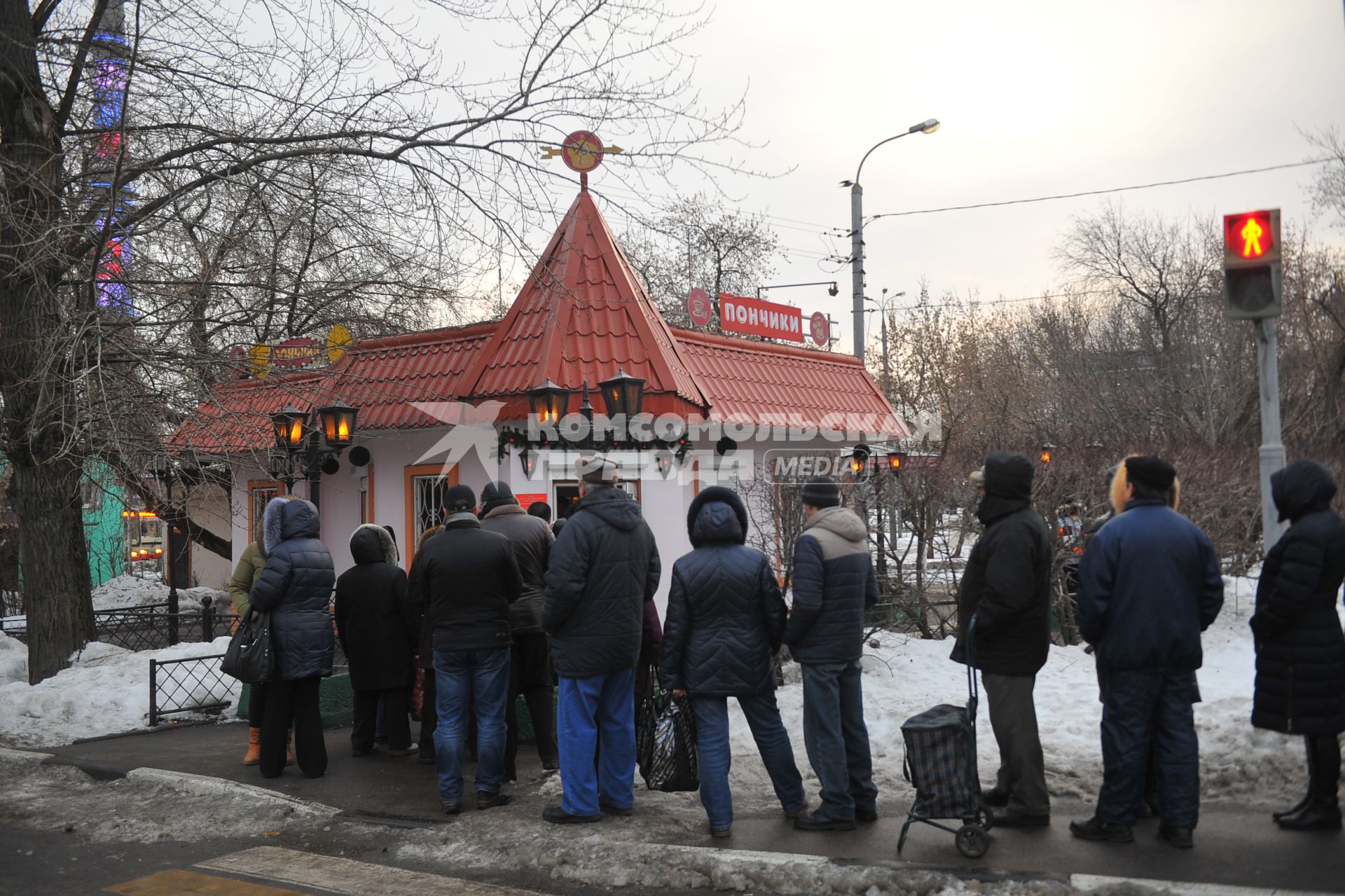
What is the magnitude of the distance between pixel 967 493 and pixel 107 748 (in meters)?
8.67

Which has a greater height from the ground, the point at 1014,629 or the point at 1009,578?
the point at 1009,578

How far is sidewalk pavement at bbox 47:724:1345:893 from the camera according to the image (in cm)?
475

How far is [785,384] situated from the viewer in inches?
661

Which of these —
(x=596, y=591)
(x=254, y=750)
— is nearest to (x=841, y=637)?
(x=596, y=591)

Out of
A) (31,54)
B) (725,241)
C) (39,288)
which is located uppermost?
(725,241)

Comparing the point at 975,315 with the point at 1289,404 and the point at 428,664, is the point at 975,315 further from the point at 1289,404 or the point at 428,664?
the point at 428,664

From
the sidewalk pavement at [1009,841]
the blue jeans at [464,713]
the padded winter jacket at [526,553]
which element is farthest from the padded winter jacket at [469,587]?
the sidewalk pavement at [1009,841]

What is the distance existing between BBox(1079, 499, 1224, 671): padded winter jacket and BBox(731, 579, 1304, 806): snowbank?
4.68 feet

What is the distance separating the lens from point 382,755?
822 cm

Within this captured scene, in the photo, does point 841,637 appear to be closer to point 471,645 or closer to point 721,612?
point 721,612

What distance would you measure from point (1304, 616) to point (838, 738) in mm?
2362

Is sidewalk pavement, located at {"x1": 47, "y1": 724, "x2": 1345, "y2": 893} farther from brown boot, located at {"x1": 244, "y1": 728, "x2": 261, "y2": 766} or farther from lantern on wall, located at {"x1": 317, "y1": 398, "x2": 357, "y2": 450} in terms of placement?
lantern on wall, located at {"x1": 317, "y1": 398, "x2": 357, "y2": 450}

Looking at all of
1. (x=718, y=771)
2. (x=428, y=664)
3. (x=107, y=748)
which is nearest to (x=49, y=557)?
(x=107, y=748)

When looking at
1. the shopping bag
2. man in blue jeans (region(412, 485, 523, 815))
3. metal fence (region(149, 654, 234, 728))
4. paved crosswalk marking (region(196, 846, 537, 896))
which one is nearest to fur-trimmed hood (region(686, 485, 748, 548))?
the shopping bag
